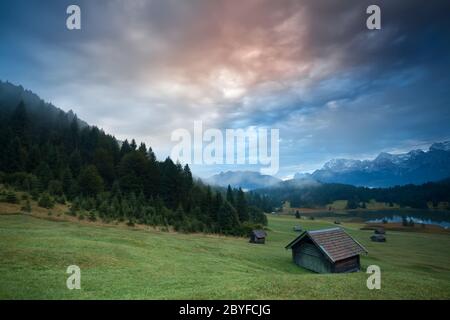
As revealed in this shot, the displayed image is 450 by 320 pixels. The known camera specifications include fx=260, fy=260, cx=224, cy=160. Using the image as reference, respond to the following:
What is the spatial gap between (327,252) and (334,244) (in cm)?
284

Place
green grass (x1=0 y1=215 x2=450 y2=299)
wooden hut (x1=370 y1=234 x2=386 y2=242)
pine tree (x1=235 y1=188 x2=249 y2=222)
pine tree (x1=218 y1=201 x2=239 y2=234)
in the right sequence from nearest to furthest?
1. green grass (x1=0 y1=215 x2=450 y2=299)
2. pine tree (x1=218 y1=201 x2=239 y2=234)
3. wooden hut (x1=370 y1=234 x2=386 y2=242)
4. pine tree (x1=235 y1=188 x2=249 y2=222)

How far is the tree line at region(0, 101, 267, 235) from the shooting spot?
6116 cm

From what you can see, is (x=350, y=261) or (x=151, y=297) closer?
(x=151, y=297)

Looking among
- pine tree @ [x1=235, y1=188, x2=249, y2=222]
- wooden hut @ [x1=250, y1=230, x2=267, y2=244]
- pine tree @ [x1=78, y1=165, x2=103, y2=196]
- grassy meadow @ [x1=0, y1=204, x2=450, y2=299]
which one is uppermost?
pine tree @ [x1=78, y1=165, x2=103, y2=196]

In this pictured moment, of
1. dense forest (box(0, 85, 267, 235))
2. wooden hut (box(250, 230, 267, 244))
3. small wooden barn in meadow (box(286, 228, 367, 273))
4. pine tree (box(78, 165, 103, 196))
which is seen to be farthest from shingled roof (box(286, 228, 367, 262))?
pine tree (box(78, 165, 103, 196))

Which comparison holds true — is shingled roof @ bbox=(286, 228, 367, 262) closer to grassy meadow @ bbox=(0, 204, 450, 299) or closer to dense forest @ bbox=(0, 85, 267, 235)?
grassy meadow @ bbox=(0, 204, 450, 299)

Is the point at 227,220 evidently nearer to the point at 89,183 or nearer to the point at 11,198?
the point at 89,183

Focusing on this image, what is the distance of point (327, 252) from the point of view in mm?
33469

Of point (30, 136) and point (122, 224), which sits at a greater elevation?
point (30, 136)

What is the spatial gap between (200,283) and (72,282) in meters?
8.90

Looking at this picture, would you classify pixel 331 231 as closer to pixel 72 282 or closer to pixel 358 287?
pixel 358 287

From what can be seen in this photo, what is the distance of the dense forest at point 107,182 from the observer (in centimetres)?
6103

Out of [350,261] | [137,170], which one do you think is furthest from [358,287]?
[137,170]
